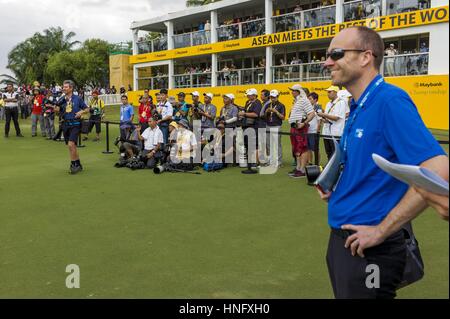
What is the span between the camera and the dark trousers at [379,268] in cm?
191

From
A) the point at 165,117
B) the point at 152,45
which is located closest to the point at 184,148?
the point at 165,117

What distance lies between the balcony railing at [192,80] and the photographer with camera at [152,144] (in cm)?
1821

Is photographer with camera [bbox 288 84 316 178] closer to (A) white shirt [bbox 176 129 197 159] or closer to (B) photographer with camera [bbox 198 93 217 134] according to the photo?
(A) white shirt [bbox 176 129 197 159]

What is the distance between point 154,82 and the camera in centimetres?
3369

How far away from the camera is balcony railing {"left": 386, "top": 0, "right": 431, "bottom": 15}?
18.0m

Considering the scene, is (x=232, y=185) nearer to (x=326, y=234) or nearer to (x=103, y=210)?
(x=103, y=210)

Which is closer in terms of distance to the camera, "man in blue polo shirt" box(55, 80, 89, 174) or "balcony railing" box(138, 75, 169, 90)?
"man in blue polo shirt" box(55, 80, 89, 174)

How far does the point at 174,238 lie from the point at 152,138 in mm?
5969

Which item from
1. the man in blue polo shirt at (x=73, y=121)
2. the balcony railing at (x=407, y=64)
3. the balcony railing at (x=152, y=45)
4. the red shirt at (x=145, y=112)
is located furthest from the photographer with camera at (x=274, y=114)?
the balcony railing at (x=152, y=45)

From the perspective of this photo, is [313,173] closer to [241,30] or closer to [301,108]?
[301,108]

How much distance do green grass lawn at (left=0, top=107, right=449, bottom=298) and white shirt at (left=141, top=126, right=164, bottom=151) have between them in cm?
172

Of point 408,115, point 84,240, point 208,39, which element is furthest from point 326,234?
point 208,39

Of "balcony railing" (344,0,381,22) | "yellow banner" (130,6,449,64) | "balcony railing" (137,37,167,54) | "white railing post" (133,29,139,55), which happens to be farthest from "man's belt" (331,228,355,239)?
"white railing post" (133,29,139,55)
